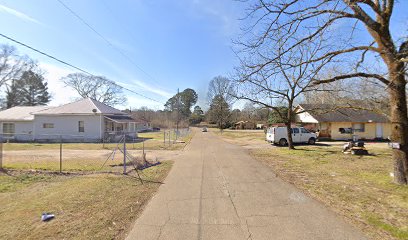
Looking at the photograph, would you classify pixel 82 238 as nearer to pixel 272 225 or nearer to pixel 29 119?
pixel 272 225

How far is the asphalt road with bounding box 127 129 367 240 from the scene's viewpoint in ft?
14.0

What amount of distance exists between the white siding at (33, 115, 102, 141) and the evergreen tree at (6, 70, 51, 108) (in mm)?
30181

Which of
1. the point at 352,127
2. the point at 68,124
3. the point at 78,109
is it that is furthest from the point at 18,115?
the point at 352,127

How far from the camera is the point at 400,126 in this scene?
7.91m

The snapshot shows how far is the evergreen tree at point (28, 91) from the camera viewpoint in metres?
53.2

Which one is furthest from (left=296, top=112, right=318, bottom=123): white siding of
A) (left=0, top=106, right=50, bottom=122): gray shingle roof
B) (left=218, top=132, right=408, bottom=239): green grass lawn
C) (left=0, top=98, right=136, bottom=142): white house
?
(left=0, top=106, right=50, bottom=122): gray shingle roof

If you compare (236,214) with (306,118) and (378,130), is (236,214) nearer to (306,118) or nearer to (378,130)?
(306,118)

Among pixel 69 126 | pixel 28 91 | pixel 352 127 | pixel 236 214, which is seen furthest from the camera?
pixel 28 91

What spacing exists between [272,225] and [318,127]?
101ft

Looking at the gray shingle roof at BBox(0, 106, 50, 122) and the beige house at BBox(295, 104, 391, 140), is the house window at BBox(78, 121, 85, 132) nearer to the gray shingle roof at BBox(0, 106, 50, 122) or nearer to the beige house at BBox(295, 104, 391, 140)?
the gray shingle roof at BBox(0, 106, 50, 122)

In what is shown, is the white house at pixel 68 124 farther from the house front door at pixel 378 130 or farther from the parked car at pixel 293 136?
the house front door at pixel 378 130

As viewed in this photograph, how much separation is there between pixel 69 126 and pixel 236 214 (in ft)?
100

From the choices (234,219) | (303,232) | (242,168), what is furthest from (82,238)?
(242,168)

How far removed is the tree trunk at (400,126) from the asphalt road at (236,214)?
3589 mm
